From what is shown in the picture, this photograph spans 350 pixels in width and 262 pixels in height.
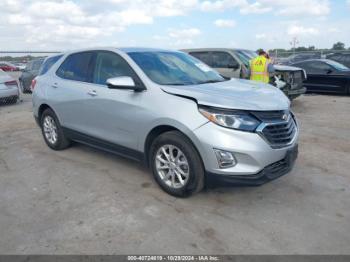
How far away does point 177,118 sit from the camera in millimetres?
3748

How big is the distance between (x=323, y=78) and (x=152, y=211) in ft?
34.8

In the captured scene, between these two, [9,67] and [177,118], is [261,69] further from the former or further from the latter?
[9,67]

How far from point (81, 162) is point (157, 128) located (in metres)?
1.90

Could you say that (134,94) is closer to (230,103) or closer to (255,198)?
(230,103)

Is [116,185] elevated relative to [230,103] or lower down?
lower down

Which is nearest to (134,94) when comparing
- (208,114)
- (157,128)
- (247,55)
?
(157,128)

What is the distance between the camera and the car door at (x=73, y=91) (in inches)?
199

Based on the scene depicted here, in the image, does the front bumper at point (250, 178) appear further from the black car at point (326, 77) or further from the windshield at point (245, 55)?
→ the black car at point (326, 77)

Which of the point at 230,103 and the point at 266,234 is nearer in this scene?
the point at 266,234

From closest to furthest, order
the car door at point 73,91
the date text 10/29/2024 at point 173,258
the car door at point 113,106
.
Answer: the date text 10/29/2024 at point 173,258 → the car door at point 113,106 → the car door at point 73,91

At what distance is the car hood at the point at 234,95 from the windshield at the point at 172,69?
0.88 ft

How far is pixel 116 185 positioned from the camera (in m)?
4.48

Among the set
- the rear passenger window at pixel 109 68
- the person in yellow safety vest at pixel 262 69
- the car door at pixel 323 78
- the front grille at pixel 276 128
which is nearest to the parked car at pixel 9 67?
the car door at pixel 323 78

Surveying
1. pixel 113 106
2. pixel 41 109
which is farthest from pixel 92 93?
pixel 41 109
